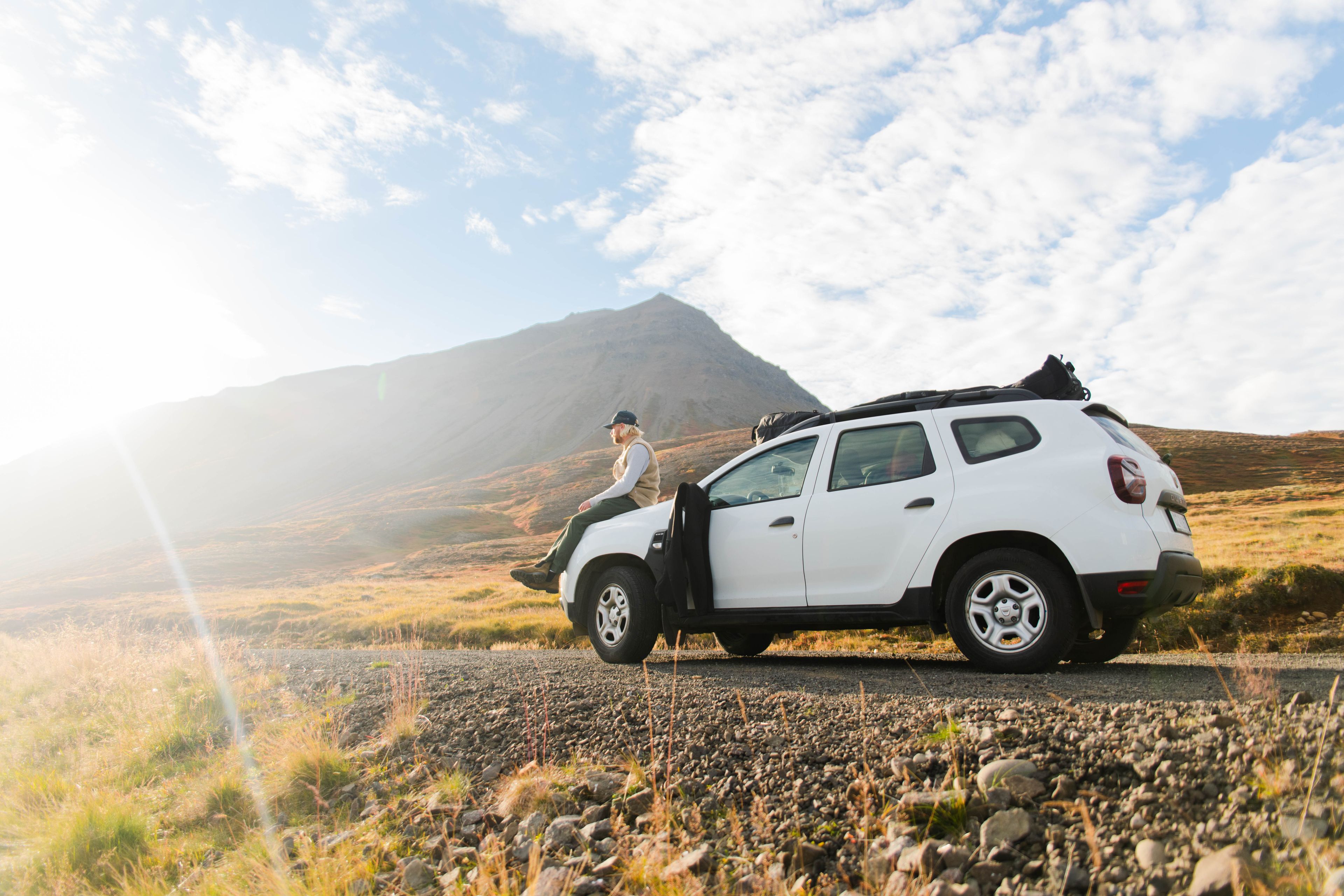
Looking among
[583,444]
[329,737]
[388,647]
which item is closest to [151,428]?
[583,444]

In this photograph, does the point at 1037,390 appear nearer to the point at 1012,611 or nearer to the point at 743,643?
the point at 1012,611

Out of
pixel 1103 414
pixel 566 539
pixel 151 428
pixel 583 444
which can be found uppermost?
pixel 151 428

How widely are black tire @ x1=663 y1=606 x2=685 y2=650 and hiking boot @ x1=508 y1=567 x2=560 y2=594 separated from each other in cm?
128

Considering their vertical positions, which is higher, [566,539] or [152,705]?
[566,539]

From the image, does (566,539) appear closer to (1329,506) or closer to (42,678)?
(42,678)

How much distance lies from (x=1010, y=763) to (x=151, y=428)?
179899 mm

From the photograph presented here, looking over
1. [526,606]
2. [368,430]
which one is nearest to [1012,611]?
[526,606]

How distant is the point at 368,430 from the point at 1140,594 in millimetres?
156486

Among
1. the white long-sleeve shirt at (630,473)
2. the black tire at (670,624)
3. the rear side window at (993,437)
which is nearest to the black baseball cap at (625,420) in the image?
the white long-sleeve shirt at (630,473)

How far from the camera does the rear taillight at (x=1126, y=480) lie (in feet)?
14.7

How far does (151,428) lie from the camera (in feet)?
484

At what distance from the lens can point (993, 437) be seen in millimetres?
5020

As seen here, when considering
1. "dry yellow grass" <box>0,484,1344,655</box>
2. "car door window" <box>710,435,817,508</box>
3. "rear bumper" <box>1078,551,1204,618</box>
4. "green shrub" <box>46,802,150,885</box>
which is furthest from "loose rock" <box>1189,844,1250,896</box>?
"dry yellow grass" <box>0,484,1344,655</box>

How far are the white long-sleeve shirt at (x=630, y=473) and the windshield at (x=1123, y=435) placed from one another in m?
3.91
